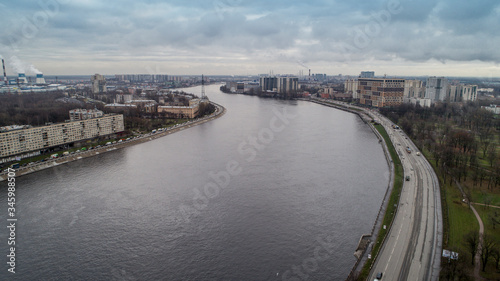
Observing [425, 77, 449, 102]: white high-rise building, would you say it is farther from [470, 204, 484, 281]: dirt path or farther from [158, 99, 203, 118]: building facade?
[470, 204, 484, 281]: dirt path

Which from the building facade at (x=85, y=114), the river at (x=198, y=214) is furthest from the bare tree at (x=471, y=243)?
the building facade at (x=85, y=114)

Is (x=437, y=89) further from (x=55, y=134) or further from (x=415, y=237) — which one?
(x=55, y=134)

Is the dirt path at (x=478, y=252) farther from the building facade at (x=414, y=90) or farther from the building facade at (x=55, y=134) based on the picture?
the building facade at (x=414, y=90)

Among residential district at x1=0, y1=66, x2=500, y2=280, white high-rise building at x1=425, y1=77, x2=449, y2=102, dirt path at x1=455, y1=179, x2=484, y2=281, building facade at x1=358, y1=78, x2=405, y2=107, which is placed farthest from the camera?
white high-rise building at x1=425, y1=77, x2=449, y2=102

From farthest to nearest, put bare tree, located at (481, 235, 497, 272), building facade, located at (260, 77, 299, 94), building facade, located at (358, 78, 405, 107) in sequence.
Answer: building facade, located at (260, 77, 299, 94), building facade, located at (358, 78, 405, 107), bare tree, located at (481, 235, 497, 272)

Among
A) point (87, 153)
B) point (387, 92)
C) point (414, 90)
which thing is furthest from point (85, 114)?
point (414, 90)

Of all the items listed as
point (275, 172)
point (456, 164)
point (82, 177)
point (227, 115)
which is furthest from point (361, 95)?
point (82, 177)

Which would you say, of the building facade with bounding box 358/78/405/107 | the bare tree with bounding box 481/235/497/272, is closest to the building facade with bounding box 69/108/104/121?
the bare tree with bounding box 481/235/497/272
